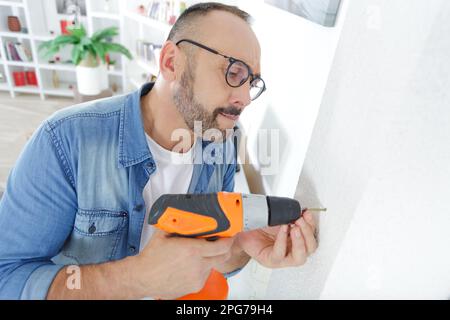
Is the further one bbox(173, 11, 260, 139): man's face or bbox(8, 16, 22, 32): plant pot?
bbox(8, 16, 22, 32): plant pot

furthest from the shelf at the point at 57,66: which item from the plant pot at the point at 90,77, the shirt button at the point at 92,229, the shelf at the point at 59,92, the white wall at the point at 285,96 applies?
the shirt button at the point at 92,229

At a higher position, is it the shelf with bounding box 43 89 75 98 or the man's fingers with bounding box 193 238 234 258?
the man's fingers with bounding box 193 238 234 258

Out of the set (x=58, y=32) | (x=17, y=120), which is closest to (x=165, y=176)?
(x=17, y=120)

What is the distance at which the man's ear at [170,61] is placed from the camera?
0.86m

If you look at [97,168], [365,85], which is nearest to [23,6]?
[97,168]

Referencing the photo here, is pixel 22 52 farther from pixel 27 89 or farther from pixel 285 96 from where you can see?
pixel 285 96

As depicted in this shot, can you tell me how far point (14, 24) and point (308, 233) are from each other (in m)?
4.88

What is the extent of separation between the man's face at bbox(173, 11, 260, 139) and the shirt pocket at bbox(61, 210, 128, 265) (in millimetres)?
382

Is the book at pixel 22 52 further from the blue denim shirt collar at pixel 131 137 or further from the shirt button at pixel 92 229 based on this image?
the shirt button at pixel 92 229

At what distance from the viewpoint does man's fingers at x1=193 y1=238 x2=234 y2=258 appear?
0.66m

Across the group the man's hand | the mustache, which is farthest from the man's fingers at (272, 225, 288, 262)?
the mustache

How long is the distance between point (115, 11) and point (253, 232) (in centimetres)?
404

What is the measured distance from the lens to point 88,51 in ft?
9.91

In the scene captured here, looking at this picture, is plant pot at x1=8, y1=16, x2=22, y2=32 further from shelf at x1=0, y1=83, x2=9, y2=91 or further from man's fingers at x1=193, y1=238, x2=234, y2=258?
man's fingers at x1=193, y1=238, x2=234, y2=258
